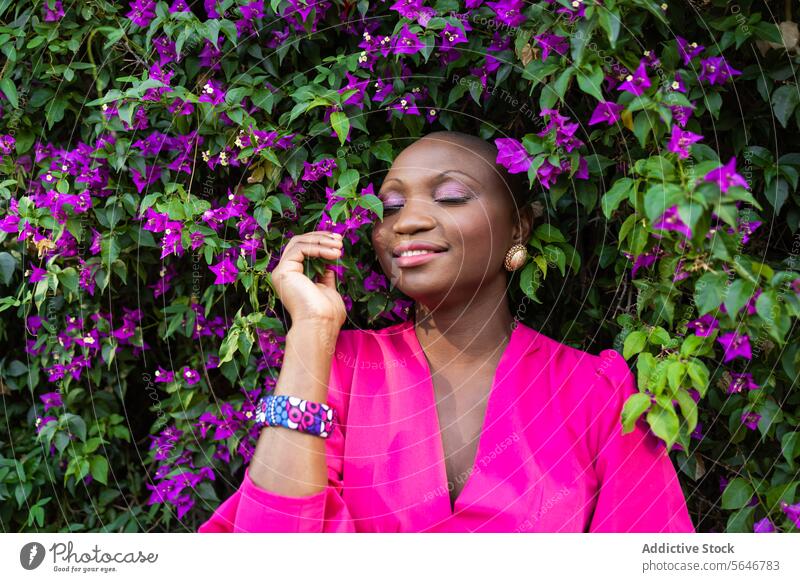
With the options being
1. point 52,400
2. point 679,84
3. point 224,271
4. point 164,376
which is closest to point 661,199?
point 679,84

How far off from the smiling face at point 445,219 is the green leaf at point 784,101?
2.44ft

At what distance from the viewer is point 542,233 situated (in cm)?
263

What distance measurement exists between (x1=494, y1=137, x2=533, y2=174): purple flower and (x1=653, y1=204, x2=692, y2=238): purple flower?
48 centimetres

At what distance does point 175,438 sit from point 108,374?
37cm

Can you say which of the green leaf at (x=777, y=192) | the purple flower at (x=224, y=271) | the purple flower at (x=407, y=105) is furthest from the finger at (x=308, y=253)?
the green leaf at (x=777, y=192)

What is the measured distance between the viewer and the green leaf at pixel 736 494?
2.48m

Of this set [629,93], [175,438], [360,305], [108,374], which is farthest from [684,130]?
[108,374]

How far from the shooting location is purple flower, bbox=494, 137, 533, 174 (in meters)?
2.41

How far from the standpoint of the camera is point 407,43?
249 cm

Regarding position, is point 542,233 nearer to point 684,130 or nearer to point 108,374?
point 684,130

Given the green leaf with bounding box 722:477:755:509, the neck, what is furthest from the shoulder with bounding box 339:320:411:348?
the green leaf with bounding box 722:477:755:509

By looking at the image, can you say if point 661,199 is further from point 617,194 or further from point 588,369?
point 588,369

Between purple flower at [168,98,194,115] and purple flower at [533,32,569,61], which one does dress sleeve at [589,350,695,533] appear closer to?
purple flower at [533,32,569,61]

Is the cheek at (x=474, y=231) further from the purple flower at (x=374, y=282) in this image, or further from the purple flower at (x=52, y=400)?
the purple flower at (x=52, y=400)
